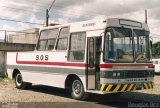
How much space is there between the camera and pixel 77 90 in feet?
44.3

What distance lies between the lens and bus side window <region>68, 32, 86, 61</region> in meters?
13.2

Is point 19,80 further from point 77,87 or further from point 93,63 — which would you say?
point 93,63

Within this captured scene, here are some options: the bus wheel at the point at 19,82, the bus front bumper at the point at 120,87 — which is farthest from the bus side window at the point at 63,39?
the bus wheel at the point at 19,82

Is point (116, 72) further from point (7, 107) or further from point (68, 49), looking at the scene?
point (7, 107)

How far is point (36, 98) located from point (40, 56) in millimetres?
2422

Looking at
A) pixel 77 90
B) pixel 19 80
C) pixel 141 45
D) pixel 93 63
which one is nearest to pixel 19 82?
pixel 19 80

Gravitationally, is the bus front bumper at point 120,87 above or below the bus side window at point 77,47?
below

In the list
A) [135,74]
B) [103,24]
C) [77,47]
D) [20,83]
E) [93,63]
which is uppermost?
[103,24]

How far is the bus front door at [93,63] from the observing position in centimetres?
1259

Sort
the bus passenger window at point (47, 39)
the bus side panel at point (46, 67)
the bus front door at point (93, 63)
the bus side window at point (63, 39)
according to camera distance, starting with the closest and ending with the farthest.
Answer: the bus front door at point (93, 63) → the bus side panel at point (46, 67) → the bus side window at point (63, 39) → the bus passenger window at point (47, 39)

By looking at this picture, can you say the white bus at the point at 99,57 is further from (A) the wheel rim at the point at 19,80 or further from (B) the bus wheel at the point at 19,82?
(A) the wheel rim at the point at 19,80

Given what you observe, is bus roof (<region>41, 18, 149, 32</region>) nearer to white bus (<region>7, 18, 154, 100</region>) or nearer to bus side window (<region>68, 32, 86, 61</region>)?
white bus (<region>7, 18, 154, 100</region>)

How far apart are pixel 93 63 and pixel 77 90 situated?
148 centimetres

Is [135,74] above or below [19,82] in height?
above
